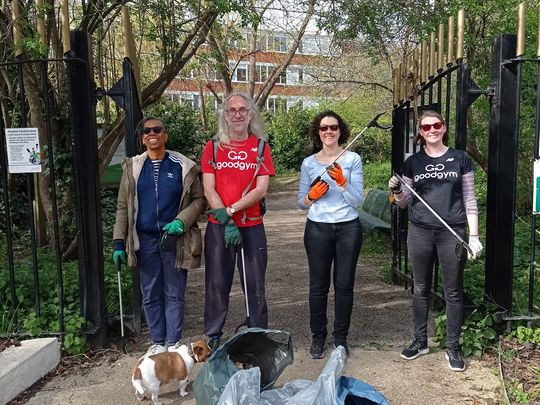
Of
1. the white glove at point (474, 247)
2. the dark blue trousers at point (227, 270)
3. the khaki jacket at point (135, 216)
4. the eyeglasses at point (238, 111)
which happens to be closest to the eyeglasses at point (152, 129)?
the khaki jacket at point (135, 216)

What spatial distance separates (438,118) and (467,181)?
48cm

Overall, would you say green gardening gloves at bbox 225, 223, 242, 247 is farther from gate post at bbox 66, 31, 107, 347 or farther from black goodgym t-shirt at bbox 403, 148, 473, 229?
black goodgym t-shirt at bbox 403, 148, 473, 229

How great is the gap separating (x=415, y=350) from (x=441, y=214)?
1.09 metres

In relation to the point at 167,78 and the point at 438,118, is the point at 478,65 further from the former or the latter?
the point at 438,118

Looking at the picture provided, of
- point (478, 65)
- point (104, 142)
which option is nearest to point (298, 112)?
point (478, 65)

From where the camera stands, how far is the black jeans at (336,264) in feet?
12.1

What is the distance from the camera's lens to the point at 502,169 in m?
3.84

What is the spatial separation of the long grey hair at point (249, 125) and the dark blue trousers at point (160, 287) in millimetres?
872

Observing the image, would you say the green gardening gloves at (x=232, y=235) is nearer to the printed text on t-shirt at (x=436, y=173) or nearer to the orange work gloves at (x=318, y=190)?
the orange work gloves at (x=318, y=190)

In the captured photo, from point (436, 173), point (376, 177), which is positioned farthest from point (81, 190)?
point (376, 177)

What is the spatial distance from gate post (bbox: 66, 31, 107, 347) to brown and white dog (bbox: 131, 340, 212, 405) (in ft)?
3.23

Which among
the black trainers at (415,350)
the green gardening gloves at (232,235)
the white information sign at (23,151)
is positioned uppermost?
the white information sign at (23,151)

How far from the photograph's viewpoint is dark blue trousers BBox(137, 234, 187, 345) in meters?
3.65

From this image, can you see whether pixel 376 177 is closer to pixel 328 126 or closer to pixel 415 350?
pixel 415 350
